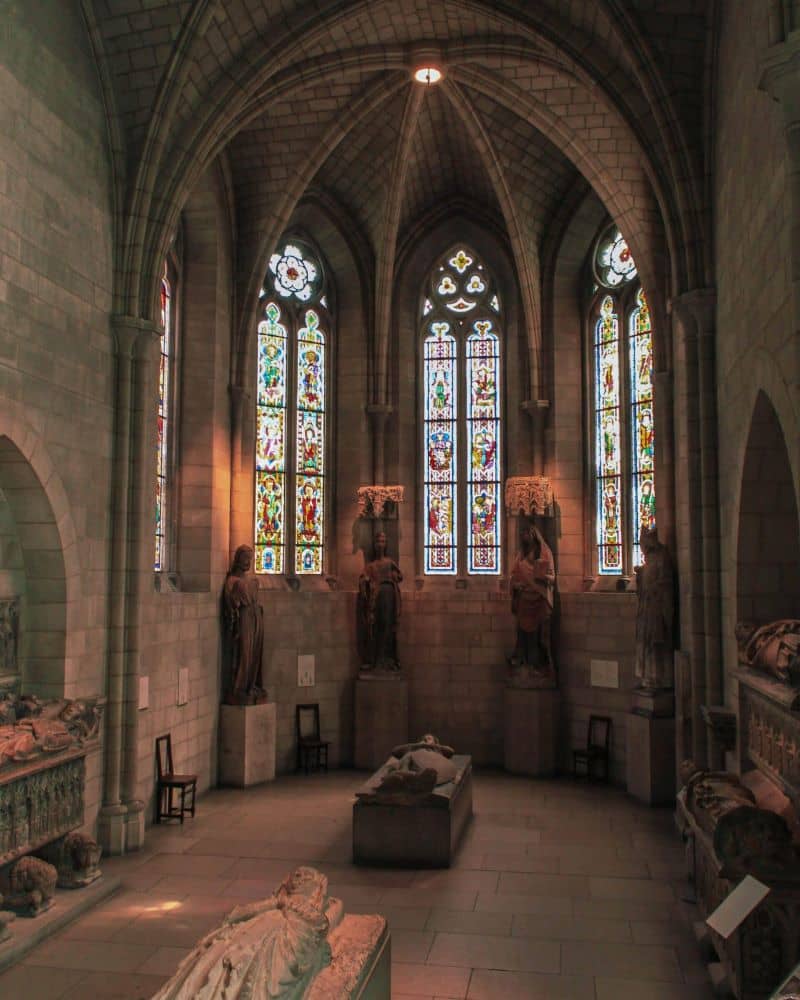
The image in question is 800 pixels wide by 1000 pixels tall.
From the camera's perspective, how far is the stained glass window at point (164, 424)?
1416cm

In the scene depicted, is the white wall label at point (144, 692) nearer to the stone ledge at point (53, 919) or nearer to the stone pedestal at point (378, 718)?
the stone ledge at point (53, 919)

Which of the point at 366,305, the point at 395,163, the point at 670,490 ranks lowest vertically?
the point at 670,490

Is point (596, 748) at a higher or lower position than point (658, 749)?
lower

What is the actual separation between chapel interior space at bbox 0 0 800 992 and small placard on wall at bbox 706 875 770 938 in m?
2.83

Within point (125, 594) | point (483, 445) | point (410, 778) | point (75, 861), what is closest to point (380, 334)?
point (483, 445)

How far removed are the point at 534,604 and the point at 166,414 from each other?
6.26 m

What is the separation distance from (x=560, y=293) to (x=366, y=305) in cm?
335

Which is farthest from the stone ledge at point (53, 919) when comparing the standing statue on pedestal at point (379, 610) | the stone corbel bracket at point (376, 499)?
the stone corbel bracket at point (376, 499)

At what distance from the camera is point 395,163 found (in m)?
15.9

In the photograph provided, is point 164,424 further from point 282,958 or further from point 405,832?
point 282,958

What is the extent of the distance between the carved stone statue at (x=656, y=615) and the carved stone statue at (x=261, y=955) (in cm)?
892

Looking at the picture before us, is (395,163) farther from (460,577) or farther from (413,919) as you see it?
(413,919)

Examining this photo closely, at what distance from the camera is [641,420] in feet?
51.5

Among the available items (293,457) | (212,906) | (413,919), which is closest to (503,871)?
(413,919)
